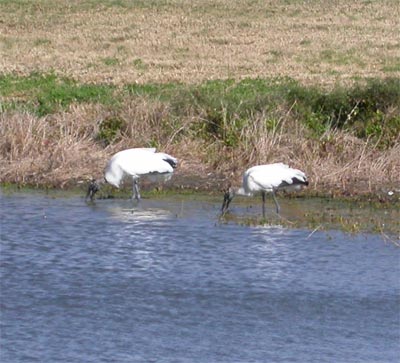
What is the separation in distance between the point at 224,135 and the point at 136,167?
2104 mm

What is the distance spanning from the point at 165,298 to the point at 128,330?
114 cm

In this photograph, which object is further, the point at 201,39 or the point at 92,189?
the point at 201,39

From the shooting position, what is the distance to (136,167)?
15664mm

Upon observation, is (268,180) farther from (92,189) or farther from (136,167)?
(92,189)

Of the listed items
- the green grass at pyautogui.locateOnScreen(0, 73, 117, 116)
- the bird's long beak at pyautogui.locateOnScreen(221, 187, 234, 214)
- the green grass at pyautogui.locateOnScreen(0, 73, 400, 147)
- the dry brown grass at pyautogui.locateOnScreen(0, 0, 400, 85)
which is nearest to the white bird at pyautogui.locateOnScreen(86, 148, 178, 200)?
the bird's long beak at pyautogui.locateOnScreen(221, 187, 234, 214)

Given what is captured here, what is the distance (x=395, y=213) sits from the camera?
15.4 m

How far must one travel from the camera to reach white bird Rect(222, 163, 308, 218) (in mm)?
14945

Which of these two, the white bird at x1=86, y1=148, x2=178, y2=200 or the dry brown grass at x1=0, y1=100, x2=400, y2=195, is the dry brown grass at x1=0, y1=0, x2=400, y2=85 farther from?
the white bird at x1=86, y1=148, x2=178, y2=200

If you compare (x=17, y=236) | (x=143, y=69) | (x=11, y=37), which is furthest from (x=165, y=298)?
(x=11, y=37)

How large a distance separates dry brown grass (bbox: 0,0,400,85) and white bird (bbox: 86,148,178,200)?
8.97 meters

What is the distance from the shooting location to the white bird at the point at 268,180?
14945 mm

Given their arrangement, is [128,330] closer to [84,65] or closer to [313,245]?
[313,245]

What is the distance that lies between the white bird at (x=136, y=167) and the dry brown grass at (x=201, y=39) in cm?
897

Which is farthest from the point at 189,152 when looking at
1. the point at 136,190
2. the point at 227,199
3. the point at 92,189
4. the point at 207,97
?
the point at 227,199
